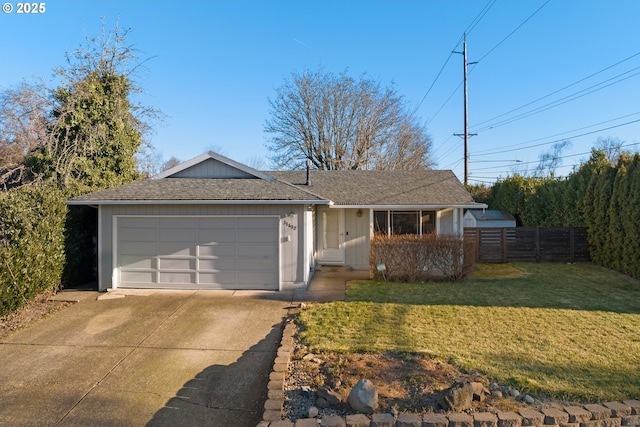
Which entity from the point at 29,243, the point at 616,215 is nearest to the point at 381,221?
the point at 616,215

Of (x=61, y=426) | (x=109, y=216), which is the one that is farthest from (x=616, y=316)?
(x=109, y=216)

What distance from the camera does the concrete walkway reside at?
365 centimetres

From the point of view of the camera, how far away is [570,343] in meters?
5.22

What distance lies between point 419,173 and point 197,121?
13.7 metres

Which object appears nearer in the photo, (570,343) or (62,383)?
(62,383)

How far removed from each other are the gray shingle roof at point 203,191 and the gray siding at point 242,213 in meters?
0.26

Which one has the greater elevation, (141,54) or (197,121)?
(141,54)

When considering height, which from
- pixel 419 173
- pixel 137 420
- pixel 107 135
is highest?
pixel 107 135

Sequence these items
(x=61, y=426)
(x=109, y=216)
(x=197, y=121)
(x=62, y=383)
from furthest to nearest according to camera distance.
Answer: (x=197, y=121) < (x=109, y=216) < (x=62, y=383) < (x=61, y=426)

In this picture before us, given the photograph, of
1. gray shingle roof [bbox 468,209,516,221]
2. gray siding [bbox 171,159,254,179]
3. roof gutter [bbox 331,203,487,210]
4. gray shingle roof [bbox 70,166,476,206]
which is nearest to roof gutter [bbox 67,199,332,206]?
gray shingle roof [bbox 70,166,476,206]

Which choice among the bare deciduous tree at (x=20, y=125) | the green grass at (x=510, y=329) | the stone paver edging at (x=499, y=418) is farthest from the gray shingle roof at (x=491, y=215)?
the bare deciduous tree at (x=20, y=125)

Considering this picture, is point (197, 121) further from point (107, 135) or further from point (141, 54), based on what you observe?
point (107, 135)

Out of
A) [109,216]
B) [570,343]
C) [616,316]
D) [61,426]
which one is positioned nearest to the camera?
[61,426]

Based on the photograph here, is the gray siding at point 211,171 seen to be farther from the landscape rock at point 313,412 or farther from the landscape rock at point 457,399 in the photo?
the landscape rock at point 457,399
